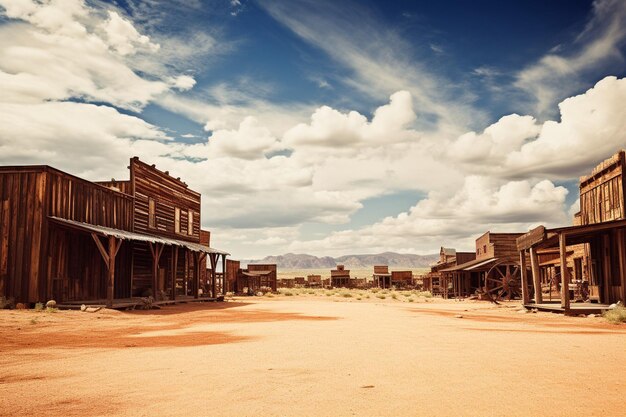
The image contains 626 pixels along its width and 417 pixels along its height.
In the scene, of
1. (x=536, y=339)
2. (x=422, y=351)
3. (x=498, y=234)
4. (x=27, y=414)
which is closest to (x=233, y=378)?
(x=27, y=414)

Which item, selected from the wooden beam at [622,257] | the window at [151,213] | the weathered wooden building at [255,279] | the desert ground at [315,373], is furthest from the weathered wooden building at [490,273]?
the window at [151,213]

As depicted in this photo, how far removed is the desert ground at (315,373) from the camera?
4.93 m

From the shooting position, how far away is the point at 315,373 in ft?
21.8

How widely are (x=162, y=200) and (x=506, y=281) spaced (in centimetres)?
2302

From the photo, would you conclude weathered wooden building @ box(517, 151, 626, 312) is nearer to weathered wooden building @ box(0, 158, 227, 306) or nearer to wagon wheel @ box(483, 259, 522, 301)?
wagon wheel @ box(483, 259, 522, 301)

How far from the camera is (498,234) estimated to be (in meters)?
42.5

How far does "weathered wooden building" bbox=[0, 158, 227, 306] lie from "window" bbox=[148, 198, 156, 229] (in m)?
0.06

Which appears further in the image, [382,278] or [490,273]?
[382,278]

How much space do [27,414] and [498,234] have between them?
42.5 meters

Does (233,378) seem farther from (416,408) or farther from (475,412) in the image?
(475,412)

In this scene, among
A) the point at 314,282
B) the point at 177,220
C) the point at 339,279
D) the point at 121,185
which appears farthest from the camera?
the point at 314,282

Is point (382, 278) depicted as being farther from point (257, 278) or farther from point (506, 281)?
point (506, 281)

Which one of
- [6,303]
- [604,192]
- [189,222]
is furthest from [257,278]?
[604,192]

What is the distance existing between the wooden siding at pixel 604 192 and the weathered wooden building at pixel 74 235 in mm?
19257
